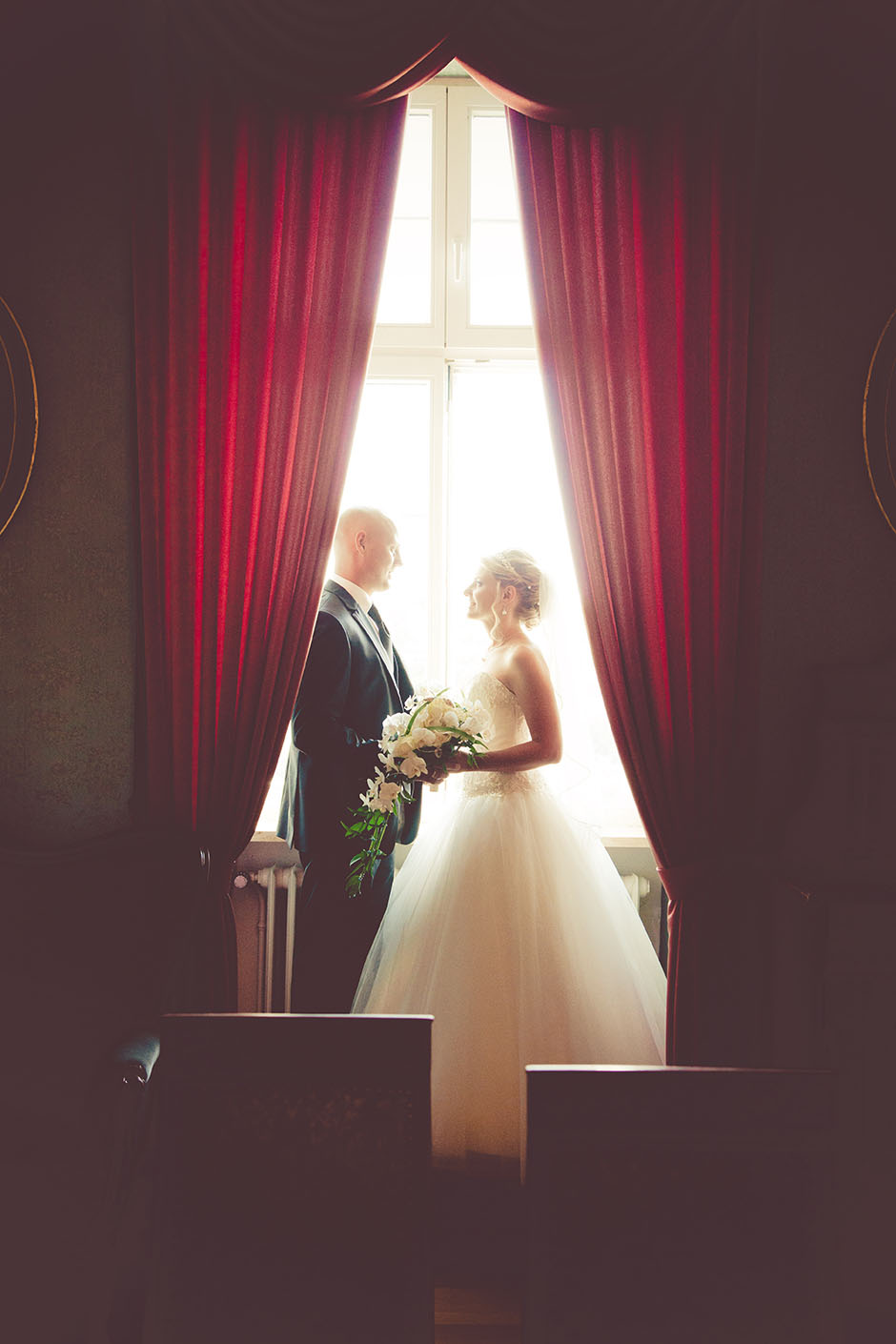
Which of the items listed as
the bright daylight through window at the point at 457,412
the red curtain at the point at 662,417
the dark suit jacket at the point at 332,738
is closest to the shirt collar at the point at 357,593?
the dark suit jacket at the point at 332,738

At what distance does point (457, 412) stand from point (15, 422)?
1427 mm

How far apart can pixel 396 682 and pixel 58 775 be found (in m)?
1.04

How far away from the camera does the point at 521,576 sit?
2.88 meters

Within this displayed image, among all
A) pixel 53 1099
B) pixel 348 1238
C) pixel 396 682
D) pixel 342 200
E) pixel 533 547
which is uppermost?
pixel 342 200

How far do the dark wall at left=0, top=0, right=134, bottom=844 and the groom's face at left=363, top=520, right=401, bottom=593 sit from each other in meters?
0.74

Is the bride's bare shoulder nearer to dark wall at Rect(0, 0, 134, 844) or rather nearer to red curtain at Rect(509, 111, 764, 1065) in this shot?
red curtain at Rect(509, 111, 764, 1065)

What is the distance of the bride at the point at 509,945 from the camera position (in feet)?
7.83

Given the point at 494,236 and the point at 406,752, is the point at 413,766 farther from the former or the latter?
the point at 494,236

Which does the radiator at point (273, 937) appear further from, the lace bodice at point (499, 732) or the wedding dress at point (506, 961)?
the lace bodice at point (499, 732)

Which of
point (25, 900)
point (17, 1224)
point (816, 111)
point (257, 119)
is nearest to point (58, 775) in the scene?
point (25, 900)

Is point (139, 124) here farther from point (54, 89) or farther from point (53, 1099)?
point (53, 1099)

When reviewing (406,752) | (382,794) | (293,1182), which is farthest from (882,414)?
(293,1182)

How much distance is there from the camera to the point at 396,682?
288cm

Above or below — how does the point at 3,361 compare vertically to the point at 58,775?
above
